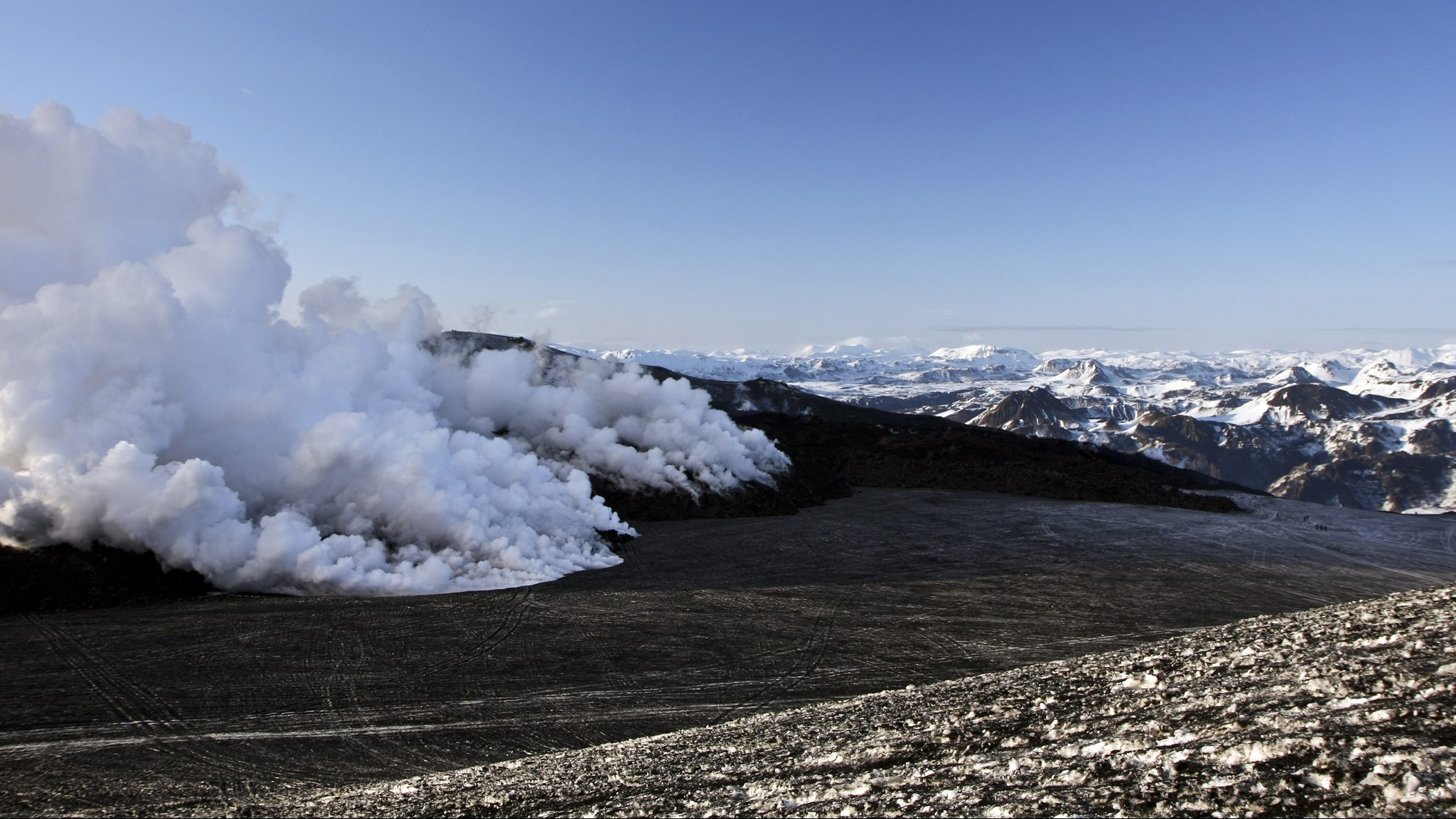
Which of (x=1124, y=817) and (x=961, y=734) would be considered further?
(x=961, y=734)

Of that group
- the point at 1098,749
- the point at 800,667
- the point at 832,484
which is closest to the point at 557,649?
the point at 800,667

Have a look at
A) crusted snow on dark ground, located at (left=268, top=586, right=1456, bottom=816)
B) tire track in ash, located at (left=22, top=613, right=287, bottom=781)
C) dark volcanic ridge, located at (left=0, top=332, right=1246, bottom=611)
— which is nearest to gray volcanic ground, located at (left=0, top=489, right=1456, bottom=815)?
tire track in ash, located at (left=22, top=613, right=287, bottom=781)

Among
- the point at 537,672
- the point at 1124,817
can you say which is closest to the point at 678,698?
the point at 537,672

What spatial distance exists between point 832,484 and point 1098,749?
52.5 m

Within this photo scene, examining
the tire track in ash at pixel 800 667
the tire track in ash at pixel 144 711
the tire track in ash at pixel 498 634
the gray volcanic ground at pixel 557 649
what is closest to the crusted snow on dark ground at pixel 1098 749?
the tire track in ash at pixel 800 667

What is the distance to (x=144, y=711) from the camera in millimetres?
16672

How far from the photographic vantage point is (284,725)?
16.1 m

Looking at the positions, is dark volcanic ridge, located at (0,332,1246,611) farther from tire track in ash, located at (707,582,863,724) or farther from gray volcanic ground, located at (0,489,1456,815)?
tire track in ash, located at (707,582,863,724)

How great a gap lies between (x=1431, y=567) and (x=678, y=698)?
41107mm

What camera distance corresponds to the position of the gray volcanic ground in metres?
14.6

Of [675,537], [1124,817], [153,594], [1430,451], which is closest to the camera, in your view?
[1124,817]

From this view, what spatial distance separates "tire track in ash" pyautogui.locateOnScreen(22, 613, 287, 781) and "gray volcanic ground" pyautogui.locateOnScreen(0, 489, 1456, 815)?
0.07m

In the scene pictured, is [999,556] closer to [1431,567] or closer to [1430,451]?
→ [1431,567]

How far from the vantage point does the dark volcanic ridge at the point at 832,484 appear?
25.4 meters
